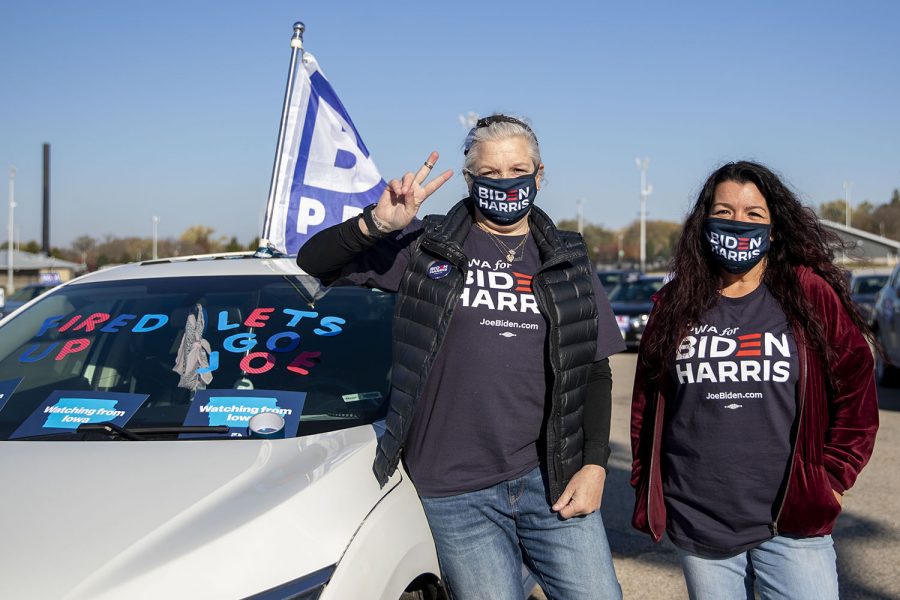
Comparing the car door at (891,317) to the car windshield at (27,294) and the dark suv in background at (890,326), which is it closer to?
the dark suv in background at (890,326)

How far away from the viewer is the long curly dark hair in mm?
2574

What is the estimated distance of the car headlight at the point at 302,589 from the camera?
76.2 inches

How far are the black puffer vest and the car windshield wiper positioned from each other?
21.1 inches

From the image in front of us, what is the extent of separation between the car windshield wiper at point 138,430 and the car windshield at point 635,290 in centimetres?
1622

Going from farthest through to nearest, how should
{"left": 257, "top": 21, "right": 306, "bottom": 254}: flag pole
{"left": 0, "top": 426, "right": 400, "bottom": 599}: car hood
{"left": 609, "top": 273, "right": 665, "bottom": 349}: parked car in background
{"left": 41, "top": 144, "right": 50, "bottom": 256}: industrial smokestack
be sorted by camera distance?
{"left": 41, "top": 144, "right": 50, "bottom": 256}: industrial smokestack, {"left": 609, "top": 273, "right": 665, "bottom": 349}: parked car in background, {"left": 257, "top": 21, "right": 306, "bottom": 254}: flag pole, {"left": 0, "top": 426, "right": 400, "bottom": 599}: car hood

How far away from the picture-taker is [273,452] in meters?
→ 2.46

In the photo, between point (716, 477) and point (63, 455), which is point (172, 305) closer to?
point (63, 455)

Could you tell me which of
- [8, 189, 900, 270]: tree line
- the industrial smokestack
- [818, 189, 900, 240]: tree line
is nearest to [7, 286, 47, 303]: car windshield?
[8, 189, 900, 270]: tree line

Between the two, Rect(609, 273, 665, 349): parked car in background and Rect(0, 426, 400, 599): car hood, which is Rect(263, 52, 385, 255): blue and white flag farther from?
Rect(609, 273, 665, 349): parked car in background

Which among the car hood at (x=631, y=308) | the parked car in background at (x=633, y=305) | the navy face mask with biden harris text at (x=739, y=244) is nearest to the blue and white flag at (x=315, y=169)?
the navy face mask with biden harris text at (x=739, y=244)

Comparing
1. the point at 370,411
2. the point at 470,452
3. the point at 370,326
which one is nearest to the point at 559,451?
the point at 470,452

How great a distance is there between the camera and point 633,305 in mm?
17641

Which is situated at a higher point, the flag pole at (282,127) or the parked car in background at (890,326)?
the flag pole at (282,127)

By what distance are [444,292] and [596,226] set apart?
130368mm
